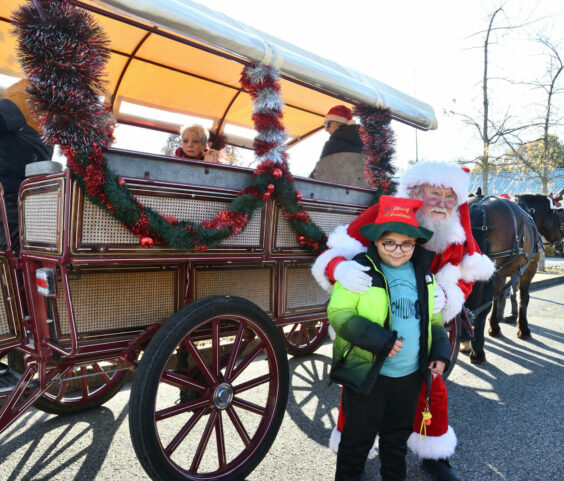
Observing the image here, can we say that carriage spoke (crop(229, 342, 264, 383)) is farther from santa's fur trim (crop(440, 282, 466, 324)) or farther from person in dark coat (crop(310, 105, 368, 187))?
person in dark coat (crop(310, 105, 368, 187))

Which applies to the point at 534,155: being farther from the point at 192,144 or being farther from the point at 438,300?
the point at 438,300

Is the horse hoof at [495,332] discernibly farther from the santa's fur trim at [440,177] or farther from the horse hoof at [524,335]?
the santa's fur trim at [440,177]

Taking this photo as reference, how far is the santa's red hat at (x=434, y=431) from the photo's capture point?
2252 mm

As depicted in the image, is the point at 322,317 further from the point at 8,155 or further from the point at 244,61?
the point at 8,155

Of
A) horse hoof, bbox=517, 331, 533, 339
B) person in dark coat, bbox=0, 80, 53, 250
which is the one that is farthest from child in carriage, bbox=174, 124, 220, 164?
horse hoof, bbox=517, 331, 533, 339

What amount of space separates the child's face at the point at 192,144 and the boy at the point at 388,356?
228 centimetres

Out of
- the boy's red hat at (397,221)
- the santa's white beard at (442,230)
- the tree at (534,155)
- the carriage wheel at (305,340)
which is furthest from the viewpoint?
the tree at (534,155)

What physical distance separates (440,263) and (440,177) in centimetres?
50

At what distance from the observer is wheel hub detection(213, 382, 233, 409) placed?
2158 mm

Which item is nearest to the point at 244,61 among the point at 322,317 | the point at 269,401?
the point at 322,317

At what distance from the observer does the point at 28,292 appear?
2.19m

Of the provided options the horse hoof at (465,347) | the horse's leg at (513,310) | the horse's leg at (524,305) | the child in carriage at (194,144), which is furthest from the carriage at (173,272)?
the horse's leg at (513,310)

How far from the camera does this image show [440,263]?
8.00 feet

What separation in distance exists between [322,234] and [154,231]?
1159 millimetres
